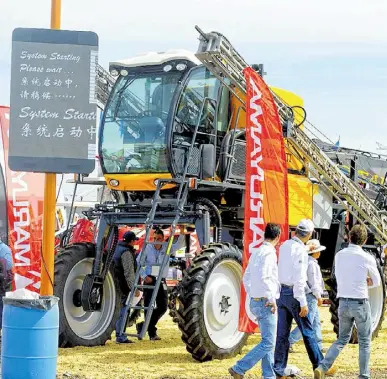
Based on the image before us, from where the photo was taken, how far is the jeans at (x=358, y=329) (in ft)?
32.8

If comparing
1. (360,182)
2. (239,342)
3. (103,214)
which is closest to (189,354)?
(239,342)

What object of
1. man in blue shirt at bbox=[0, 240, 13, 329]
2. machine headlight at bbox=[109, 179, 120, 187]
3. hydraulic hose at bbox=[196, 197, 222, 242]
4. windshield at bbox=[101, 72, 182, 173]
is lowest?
man in blue shirt at bbox=[0, 240, 13, 329]

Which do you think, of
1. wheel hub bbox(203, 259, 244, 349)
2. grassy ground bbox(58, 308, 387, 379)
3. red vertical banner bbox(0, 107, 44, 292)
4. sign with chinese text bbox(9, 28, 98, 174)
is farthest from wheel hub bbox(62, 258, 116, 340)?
sign with chinese text bbox(9, 28, 98, 174)

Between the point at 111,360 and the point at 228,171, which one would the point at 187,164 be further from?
the point at 111,360

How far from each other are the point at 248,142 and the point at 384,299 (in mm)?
4786

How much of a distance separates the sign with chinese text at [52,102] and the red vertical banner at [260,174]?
9.32ft

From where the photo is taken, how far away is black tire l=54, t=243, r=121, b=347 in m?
13.3

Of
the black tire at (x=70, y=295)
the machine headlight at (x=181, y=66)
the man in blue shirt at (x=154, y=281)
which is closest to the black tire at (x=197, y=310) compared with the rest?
the man in blue shirt at (x=154, y=281)

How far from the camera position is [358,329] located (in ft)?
33.0

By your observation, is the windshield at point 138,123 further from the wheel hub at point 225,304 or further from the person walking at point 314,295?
the person walking at point 314,295

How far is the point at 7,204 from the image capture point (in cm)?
1569

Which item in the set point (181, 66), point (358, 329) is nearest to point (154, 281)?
point (181, 66)

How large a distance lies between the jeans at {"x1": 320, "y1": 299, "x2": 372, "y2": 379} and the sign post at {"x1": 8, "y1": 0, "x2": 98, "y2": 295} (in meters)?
3.16

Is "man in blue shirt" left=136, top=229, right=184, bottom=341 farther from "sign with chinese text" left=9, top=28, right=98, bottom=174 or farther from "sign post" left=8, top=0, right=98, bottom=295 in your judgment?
"sign with chinese text" left=9, top=28, right=98, bottom=174
